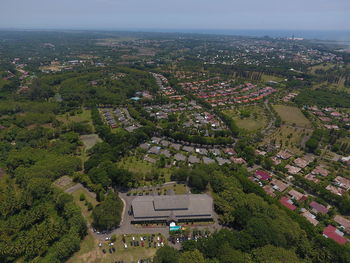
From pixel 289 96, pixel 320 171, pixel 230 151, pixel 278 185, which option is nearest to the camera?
pixel 278 185

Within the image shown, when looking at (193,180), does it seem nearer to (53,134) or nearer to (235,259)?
(235,259)

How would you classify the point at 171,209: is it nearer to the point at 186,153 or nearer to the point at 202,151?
the point at 186,153

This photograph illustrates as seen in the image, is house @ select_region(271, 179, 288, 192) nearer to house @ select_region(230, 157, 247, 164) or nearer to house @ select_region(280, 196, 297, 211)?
house @ select_region(280, 196, 297, 211)

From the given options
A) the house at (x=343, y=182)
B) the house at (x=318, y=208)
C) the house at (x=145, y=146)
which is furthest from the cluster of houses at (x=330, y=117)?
the house at (x=145, y=146)

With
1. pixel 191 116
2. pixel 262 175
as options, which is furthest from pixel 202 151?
pixel 191 116

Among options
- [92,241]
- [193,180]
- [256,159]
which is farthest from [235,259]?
[256,159]
